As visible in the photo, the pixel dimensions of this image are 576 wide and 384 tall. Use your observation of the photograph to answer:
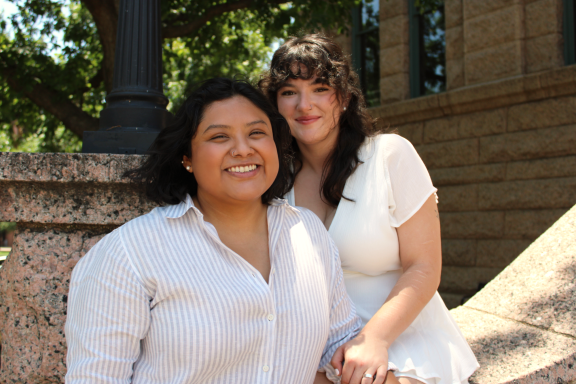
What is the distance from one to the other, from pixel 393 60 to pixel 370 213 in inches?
300

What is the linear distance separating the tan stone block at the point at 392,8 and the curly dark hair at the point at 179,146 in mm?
7878

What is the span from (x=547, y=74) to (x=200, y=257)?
6.46 meters

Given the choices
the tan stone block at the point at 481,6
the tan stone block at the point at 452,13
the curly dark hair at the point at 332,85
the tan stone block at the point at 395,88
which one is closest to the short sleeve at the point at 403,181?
the curly dark hair at the point at 332,85

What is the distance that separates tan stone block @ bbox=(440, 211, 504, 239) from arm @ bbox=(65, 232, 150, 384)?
21.7 ft

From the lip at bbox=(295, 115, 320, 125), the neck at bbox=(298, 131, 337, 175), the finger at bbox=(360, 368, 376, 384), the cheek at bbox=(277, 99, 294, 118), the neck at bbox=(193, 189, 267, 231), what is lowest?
the finger at bbox=(360, 368, 376, 384)

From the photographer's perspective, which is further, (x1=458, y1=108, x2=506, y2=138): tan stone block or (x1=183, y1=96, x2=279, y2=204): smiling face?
(x1=458, y1=108, x2=506, y2=138): tan stone block

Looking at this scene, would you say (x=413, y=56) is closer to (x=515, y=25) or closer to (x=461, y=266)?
A: (x=515, y=25)

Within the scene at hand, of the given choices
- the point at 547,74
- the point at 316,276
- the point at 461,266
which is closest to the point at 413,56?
the point at 547,74

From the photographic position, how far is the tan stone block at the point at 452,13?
812cm

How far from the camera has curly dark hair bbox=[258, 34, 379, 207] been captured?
8.00 feet

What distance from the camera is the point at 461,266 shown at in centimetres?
770

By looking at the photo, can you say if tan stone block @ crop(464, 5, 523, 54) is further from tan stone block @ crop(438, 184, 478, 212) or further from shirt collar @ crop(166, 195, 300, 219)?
shirt collar @ crop(166, 195, 300, 219)

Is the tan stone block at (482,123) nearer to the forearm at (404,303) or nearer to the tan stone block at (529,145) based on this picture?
the tan stone block at (529,145)

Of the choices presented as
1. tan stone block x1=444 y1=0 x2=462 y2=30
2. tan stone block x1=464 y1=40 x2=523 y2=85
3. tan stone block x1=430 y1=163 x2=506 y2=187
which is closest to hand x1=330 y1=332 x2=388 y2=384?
tan stone block x1=430 y1=163 x2=506 y2=187
